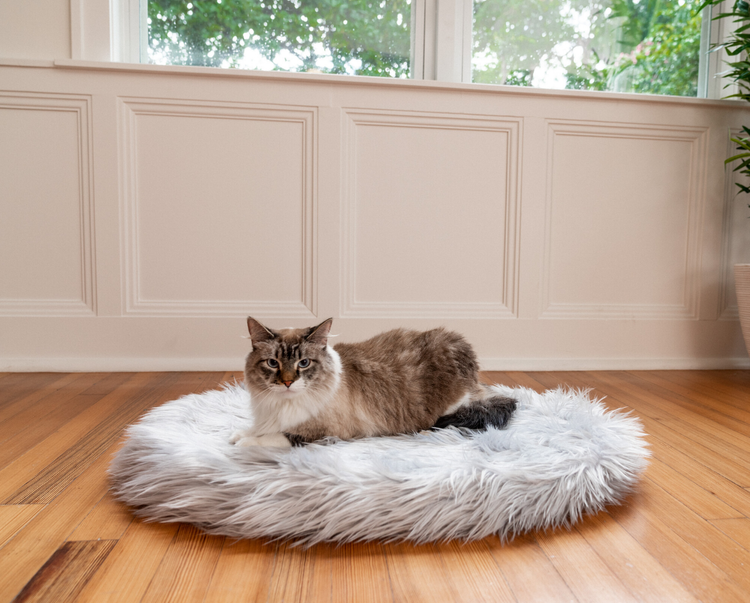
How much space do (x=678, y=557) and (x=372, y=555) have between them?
0.54 meters

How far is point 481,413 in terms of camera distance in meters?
1.39

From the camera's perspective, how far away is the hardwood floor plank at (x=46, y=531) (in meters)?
0.82

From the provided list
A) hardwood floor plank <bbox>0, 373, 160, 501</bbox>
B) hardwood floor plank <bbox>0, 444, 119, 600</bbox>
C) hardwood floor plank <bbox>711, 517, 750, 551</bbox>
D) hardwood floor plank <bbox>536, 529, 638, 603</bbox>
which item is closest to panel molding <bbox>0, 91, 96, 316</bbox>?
hardwood floor plank <bbox>0, 373, 160, 501</bbox>

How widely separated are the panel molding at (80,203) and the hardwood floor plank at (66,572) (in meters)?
1.65

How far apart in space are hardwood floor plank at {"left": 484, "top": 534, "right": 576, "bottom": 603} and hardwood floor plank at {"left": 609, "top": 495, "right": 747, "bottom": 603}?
0.65 ft

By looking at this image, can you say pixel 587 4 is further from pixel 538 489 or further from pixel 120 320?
pixel 120 320

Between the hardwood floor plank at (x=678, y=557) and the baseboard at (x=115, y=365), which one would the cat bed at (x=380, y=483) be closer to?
the hardwood floor plank at (x=678, y=557)

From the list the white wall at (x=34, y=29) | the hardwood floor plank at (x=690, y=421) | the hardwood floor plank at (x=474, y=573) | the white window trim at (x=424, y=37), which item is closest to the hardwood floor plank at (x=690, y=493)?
the hardwood floor plank at (x=690, y=421)

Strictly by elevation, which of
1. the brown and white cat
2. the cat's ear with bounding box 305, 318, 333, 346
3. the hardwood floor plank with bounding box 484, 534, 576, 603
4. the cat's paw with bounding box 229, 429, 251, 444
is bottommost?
the hardwood floor plank with bounding box 484, 534, 576, 603

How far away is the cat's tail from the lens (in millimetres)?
1366

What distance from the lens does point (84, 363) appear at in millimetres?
2314

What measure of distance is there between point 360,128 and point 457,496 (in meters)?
1.86

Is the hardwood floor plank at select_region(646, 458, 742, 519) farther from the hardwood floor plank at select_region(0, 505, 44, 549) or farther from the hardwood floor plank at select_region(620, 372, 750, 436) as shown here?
the hardwood floor plank at select_region(0, 505, 44, 549)

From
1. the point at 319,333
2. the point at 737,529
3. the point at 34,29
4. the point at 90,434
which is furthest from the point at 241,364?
the point at 737,529
